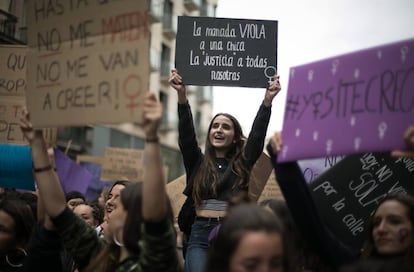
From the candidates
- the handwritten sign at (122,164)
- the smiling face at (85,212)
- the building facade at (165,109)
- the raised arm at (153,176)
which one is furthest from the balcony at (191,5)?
the raised arm at (153,176)

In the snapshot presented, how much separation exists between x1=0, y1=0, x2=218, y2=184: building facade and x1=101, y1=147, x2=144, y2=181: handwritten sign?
14504mm

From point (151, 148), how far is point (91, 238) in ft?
2.53

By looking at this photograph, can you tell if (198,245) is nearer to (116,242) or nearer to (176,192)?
(116,242)

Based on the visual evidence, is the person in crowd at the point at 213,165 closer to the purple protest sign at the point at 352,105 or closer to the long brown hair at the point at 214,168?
the long brown hair at the point at 214,168

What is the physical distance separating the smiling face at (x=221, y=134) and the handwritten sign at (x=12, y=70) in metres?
1.55

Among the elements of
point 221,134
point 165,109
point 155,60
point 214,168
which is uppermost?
point 155,60

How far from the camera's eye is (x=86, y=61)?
3.11 metres

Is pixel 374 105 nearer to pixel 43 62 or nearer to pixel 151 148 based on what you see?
pixel 151 148

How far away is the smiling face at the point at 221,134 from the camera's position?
4.53 meters

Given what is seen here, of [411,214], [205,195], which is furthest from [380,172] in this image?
[205,195]

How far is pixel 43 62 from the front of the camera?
11.0 ft

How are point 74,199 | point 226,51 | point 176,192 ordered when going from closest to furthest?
point 226,51
point 74,199
point 176,192

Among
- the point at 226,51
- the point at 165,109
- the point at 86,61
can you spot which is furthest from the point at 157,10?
the point at 86,61

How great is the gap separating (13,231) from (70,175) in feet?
8.53
